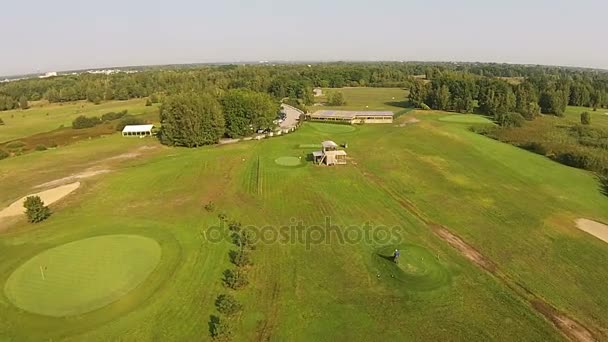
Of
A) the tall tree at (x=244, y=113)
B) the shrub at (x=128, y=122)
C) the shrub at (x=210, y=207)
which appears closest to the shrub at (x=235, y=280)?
the shrub at (x=210, y=207)

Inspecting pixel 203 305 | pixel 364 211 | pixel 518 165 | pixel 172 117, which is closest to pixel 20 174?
pixel 172 117

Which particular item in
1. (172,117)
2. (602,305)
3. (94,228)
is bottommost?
(602,305)

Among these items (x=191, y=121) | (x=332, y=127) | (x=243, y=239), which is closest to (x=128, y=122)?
(x=191, y=121)

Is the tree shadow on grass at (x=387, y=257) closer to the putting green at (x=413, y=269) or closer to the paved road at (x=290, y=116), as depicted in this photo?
the putting green at (x=413, y=269)

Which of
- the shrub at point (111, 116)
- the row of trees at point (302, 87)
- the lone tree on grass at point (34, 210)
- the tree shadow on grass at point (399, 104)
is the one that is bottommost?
the lone tree on grass at point (34, 210)

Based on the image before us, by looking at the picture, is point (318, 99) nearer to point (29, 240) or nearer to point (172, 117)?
point (172, 117)
